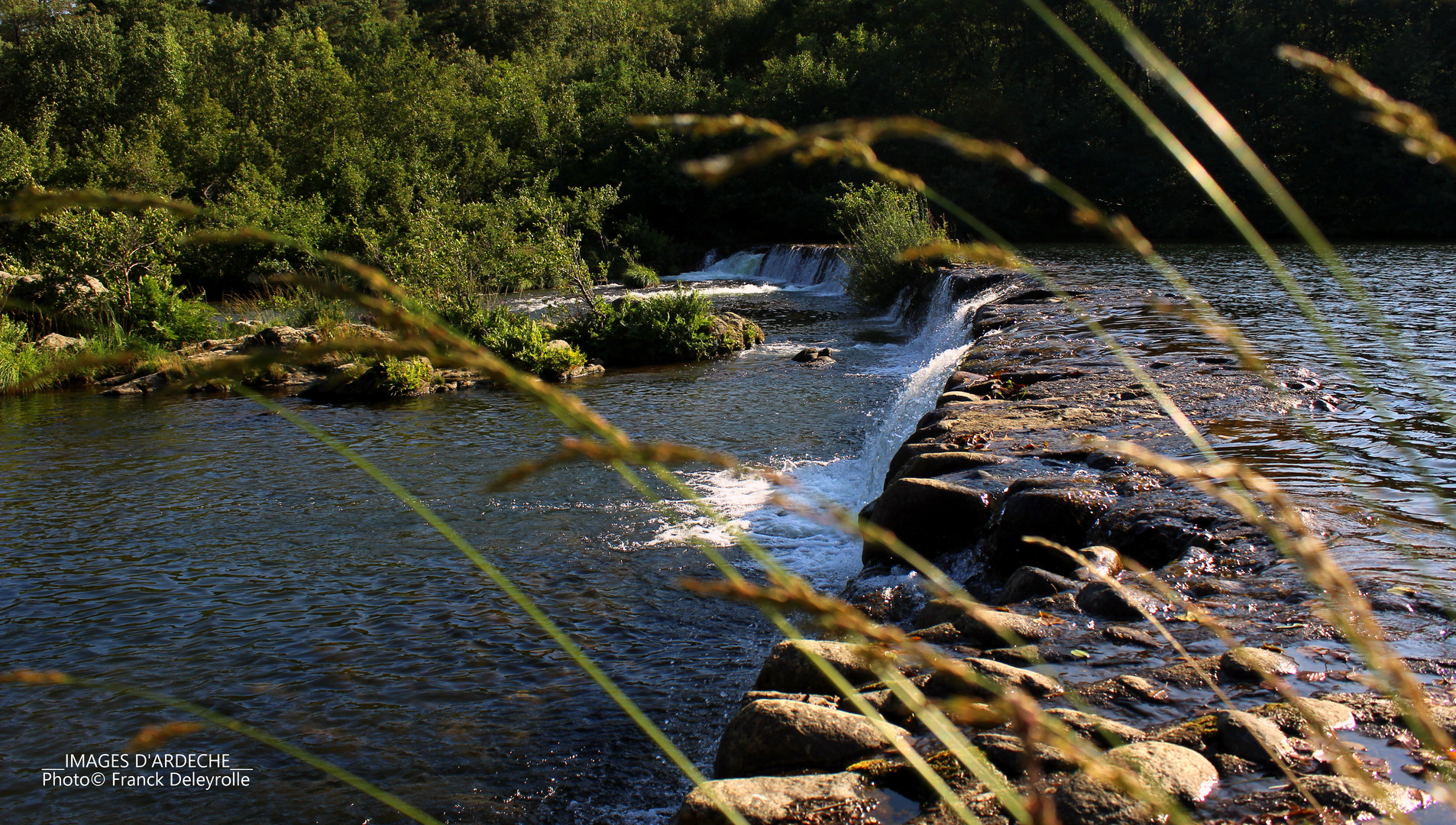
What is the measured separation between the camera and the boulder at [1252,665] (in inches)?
129

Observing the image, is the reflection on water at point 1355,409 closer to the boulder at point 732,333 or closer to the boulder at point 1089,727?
the boulder at point 1089,727

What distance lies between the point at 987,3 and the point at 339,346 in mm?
40420

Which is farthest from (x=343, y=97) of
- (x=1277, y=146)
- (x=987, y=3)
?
(x=1277, y=146)

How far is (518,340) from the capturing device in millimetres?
14836

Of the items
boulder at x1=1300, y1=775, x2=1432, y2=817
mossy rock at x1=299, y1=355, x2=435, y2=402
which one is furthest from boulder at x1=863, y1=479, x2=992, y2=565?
mossy rock at x1=299, y1=355, x2=435, y2=402

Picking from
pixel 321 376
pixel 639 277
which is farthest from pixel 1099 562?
pixel 639 277

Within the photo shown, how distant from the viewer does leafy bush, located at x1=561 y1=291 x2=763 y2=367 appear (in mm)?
15594

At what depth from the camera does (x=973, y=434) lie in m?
6.98

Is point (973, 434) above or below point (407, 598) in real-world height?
above

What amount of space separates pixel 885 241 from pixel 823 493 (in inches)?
488

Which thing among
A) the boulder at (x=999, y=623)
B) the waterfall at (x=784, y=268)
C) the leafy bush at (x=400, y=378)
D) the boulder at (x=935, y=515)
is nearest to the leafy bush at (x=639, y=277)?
the waterfall at (x=784, y=268)

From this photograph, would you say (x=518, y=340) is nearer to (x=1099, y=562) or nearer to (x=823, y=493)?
(x=823, y=493)

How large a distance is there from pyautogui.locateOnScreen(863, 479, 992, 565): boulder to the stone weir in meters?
0.01

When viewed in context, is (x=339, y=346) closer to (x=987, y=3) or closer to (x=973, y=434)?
(x=973, y=434)
